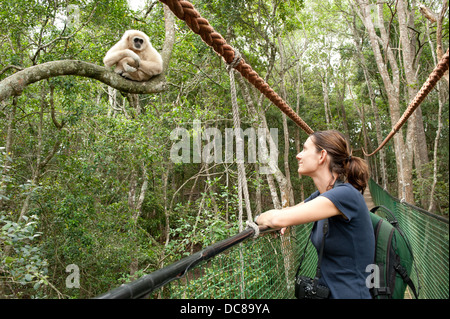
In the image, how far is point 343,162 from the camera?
126cm

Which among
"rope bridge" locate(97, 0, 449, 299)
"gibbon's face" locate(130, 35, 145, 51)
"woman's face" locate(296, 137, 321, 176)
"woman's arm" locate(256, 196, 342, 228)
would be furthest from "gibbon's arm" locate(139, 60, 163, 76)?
"woman's arm" locate(256, 196, 342, 228)

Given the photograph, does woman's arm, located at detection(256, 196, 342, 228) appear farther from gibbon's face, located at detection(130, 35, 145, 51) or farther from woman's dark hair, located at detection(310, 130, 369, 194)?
gibbon's face, located at detection(130, 35, 145, 51)

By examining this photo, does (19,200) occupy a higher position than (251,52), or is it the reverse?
(251,52)

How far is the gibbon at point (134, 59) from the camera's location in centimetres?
316

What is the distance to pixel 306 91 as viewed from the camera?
14.8 meters

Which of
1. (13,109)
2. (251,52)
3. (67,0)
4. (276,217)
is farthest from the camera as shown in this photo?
(251,52)

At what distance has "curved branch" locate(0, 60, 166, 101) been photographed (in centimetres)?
196

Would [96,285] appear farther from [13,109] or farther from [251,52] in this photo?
[251,52]

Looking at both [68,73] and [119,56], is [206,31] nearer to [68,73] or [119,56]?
[68,73]

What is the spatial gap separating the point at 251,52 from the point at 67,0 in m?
4.75

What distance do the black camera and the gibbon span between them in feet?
7.74
